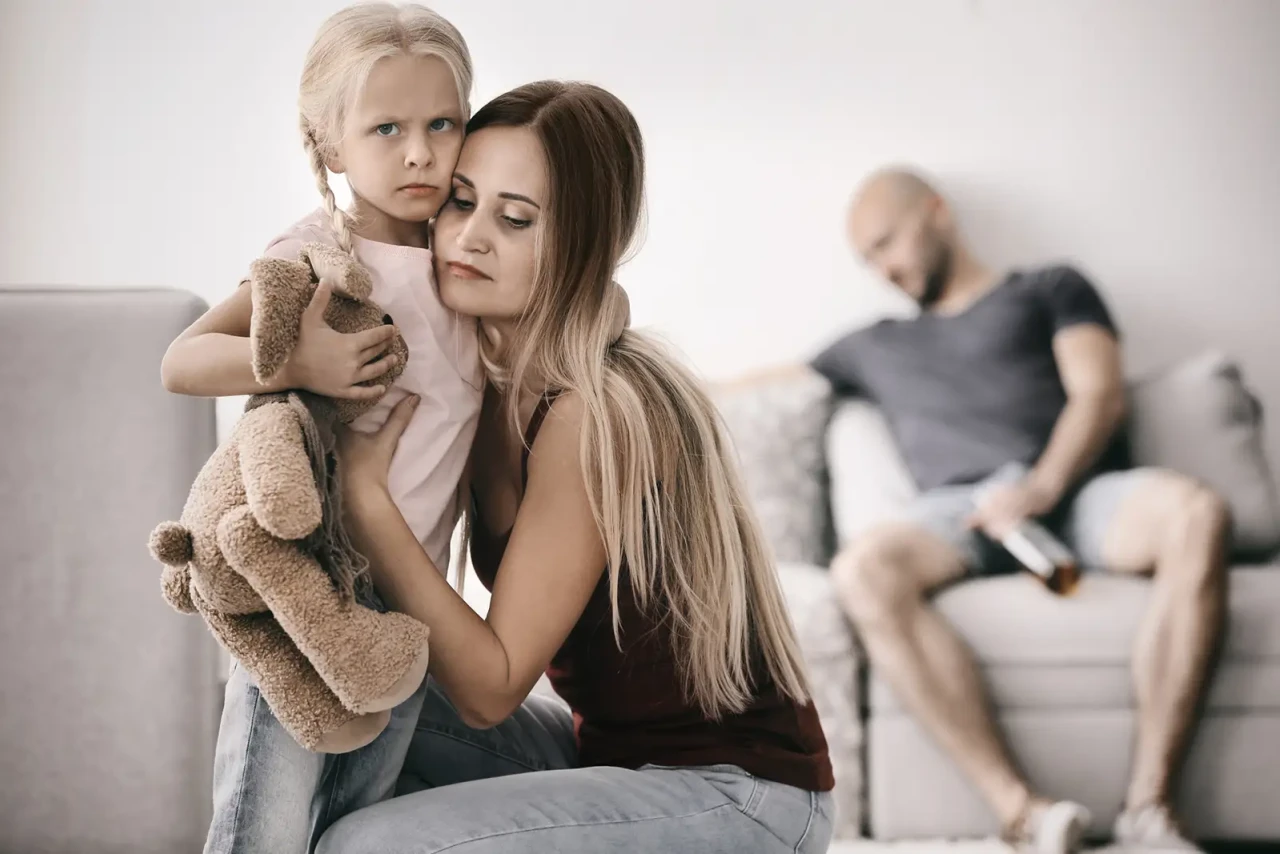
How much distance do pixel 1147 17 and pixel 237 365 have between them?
123 inches

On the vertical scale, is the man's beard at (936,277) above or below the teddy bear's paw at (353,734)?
above

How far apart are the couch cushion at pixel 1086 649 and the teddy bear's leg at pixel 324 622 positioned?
1534 millimetres

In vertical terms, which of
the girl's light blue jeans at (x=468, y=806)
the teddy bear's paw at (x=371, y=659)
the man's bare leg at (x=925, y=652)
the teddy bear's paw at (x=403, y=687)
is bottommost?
the man's bare leg at (x=925, y=652)

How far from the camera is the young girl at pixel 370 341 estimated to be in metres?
0.99

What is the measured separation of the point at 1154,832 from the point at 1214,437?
97 centimetres

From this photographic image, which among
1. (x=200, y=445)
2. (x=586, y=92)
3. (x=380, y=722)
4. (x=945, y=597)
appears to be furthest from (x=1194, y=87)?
(x=380, y=722)

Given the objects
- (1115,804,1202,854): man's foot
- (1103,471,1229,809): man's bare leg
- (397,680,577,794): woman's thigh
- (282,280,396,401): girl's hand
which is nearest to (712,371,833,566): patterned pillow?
(1103,471,1229,809): man's bare leg

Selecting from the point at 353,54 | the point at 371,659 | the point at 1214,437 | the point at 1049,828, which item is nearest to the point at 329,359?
the point at 371,659

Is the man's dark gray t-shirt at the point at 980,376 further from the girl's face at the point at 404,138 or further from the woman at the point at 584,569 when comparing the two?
the girl's face at the point at 404,138

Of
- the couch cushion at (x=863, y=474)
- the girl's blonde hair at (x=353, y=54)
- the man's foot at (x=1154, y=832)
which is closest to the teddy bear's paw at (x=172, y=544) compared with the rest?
the girl's blonde hair at (x=353, y=54)

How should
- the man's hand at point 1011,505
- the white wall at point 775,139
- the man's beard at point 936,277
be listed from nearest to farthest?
the man's hand at point 1011,505 → the man's beard at point 936,277 → the white wall at point 775,139

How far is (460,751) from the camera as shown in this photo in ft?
4.10

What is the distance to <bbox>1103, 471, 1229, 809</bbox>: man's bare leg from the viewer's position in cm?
219

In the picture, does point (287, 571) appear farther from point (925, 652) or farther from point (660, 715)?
point (925, 652)
